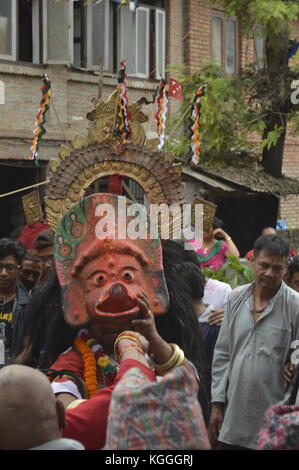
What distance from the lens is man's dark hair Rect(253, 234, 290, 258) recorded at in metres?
4.27

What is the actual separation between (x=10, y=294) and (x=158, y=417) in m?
3.54

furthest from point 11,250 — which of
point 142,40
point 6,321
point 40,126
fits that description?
point 142,40

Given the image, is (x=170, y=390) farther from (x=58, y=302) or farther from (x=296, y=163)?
(x=296, y=163)

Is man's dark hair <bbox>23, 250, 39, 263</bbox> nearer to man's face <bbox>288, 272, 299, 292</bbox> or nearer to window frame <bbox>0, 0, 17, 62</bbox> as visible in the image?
man's face <bbox>288, 272, 299, 292</bbox>

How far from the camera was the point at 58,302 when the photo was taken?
376 centimetres

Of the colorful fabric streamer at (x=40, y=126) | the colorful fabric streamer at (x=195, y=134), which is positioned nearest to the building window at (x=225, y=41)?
the colorful fabric streamer at (x=195, y=134)

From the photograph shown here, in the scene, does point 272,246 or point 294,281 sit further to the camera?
point 294,281

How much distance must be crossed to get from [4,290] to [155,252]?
5.77 ft

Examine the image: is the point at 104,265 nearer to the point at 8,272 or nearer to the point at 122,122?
the point at 122,122

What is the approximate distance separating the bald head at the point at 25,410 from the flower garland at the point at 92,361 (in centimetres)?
110

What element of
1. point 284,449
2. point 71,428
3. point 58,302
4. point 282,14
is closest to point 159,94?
point 282,14

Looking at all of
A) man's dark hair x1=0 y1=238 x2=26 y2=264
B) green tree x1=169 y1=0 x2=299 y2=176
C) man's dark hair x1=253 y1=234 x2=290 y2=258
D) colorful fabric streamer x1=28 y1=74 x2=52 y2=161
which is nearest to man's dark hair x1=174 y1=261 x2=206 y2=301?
man's dark hair x1=253 y1=234 x2=290 y2=258

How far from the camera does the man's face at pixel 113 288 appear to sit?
3424 mm

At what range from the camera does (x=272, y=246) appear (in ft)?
14.1
